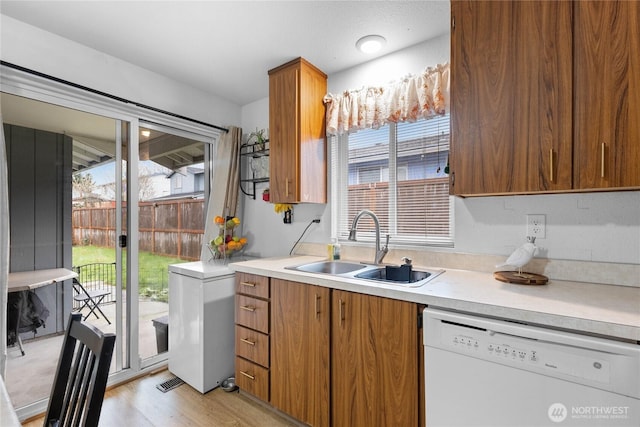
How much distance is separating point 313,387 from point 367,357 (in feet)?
1.36

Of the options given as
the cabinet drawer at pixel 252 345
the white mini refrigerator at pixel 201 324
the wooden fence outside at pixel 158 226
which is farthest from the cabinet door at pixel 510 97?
the wooden fence outside at pixel 158 226

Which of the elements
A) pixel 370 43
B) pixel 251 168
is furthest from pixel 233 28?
pixel 251 168

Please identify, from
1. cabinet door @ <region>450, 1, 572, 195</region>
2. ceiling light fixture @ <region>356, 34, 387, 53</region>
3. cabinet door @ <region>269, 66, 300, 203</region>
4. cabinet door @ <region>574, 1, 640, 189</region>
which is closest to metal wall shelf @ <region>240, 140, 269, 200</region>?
cabinet door @ <region>269, 66, 300, 203</region>

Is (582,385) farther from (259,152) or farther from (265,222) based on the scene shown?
(259,152)

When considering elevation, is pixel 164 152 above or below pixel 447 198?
above

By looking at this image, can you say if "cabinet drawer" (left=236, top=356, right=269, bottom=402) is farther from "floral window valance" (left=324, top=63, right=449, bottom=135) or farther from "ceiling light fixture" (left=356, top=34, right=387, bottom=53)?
"ceiling light fixture" (left=356, top=34, right=387, bottom=53)

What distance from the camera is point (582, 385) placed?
1.00 m

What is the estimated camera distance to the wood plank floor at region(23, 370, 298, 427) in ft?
6.02

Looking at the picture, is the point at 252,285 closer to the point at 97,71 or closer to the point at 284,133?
the point at 284,133

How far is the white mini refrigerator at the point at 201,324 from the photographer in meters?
2.14

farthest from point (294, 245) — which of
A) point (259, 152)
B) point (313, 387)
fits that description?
point (313, 387)

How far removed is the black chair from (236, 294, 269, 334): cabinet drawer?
1.04 m

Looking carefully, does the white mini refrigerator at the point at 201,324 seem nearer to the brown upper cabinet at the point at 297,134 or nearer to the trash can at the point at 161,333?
the trash can at the point at 161,333

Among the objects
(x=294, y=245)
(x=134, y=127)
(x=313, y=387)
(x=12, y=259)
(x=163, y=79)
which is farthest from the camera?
(x=294, y=245)
